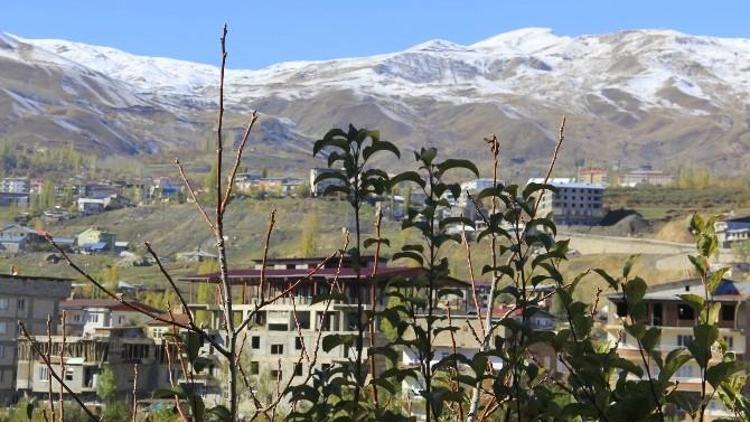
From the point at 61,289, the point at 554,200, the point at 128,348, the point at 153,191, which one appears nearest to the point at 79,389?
the point at 128,348

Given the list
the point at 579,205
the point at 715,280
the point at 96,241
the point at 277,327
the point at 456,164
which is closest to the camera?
the point at 715,280

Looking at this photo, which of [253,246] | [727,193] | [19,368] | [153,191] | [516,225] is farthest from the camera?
[153,191]

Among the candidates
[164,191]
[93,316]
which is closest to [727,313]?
[93,316]

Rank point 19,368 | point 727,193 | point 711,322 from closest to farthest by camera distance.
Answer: point 711,322
point 19,368
point 727,193

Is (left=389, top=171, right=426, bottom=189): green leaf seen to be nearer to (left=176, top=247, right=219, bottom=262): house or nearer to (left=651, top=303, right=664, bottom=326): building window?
(left=651, top=303, right=664, bottom=326): building window

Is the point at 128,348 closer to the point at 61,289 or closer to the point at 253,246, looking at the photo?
the point at 61,289

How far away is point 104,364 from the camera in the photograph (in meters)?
46.6

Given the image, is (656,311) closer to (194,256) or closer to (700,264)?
(700,264)

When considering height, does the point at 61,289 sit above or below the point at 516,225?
below

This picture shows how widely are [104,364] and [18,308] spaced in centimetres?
643

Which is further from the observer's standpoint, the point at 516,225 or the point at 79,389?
the point at 79,389

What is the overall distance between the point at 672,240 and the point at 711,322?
395 ft

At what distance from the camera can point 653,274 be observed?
10175 centimetres

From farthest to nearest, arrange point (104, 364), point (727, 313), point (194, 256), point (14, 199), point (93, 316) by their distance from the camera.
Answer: point (14, 199), point (194, 256), point (93, 316), point (104, 364), point (727, 313)
